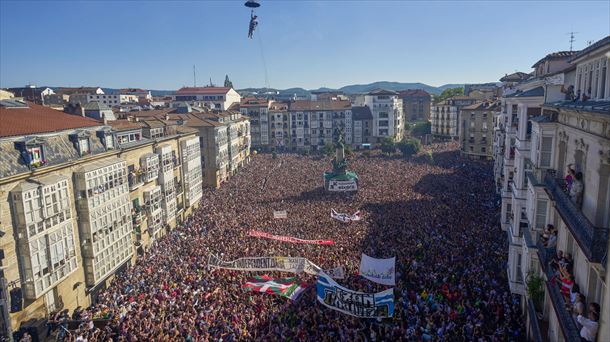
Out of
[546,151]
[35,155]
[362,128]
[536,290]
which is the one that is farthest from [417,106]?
[35,155]

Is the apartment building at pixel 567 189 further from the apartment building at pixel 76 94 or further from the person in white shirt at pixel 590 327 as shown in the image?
the apartment building at pixel 76 94

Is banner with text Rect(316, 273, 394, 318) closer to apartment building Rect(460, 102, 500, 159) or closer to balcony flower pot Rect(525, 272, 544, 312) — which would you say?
balcony flower pot Rect(525, 272, 544, 312)

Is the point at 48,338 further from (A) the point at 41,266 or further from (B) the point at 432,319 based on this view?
(B) the point at 432,319

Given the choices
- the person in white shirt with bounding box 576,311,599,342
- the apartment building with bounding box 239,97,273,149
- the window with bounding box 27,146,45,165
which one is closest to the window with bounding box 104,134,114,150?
the window with bounding box 27,146,45,165

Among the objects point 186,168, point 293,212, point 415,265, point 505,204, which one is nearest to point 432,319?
point 415,265

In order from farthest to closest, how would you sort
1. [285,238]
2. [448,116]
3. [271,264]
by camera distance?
[448,116] < [285,238] < [271,264]

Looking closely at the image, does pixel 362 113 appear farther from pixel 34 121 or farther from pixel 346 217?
pixel 34 121
